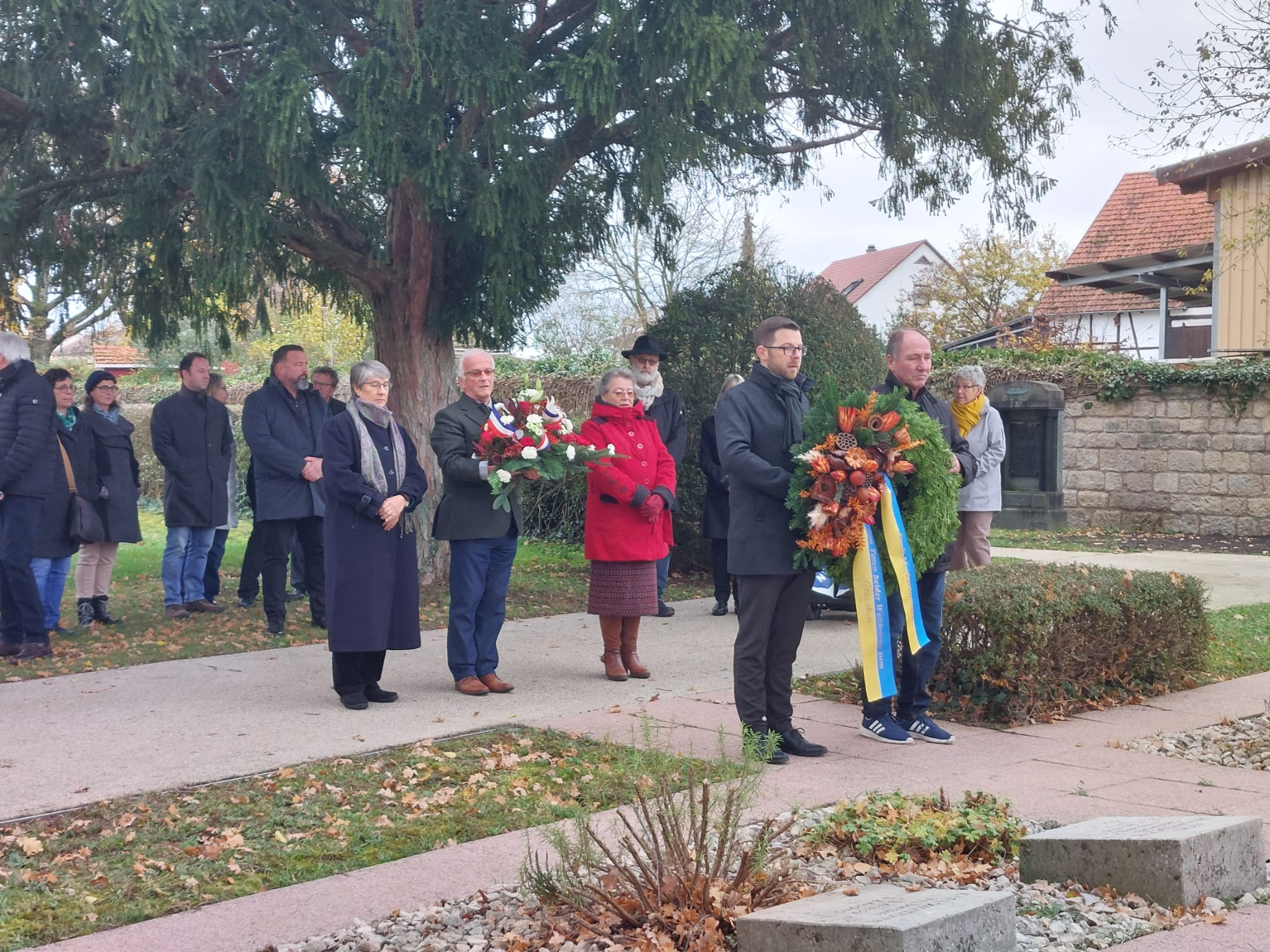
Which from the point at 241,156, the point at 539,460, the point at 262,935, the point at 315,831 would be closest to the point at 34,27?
the point at 241,156

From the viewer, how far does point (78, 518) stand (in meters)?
9.74

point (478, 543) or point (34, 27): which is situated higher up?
point (34, 27)

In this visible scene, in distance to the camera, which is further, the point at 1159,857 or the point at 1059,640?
the point at 1059,640

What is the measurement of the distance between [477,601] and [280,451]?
2794mm

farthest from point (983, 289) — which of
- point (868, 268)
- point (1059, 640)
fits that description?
point (1059, 640)

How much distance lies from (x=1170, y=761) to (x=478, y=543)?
3894mm

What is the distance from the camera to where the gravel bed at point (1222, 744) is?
20.7 ft

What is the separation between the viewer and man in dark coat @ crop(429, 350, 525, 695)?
767cm

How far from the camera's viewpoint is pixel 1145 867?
4.10m

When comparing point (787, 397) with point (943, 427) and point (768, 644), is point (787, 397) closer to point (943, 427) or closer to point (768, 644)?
point (943, 427)

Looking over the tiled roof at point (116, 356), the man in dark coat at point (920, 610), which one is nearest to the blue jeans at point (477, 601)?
the man in dark coat at point (920, 610)

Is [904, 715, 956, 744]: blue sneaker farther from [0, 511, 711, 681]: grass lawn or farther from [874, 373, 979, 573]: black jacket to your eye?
[0, 511, 711, 681]: grass lawn

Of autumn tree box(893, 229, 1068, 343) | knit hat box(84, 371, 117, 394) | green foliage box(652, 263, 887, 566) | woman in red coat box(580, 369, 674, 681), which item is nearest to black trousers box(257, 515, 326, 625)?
knit hat box(84, 371, 117, 394)

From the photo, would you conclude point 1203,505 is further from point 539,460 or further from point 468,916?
point 468,916
